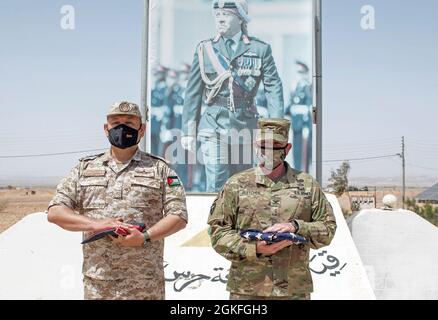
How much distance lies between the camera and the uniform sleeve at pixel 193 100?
7531 mm

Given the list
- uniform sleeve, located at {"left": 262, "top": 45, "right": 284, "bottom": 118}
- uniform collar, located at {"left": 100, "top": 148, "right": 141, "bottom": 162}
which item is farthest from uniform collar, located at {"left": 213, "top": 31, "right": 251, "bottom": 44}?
uniform collar, located at {"left": 100, "top": 148, "right": 141, "bottom": 162}

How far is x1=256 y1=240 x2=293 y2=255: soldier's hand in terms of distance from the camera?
3.00 meters

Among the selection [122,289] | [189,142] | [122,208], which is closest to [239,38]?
[189,142]

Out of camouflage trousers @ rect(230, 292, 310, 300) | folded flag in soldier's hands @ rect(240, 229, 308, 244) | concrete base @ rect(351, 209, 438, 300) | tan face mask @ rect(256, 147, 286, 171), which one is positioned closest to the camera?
folded flag in soldier's hands @ rect(240, 229, 308, 244)

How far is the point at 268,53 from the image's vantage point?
7.52 meters

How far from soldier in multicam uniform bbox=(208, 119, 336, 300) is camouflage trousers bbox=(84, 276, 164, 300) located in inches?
17.3

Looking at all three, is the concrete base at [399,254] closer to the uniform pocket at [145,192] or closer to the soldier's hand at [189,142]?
the soldier's hand at [189,142]

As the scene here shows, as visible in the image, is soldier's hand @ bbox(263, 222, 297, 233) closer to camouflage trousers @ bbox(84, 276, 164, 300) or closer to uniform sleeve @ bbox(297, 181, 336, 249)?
uniform sleeve @ bbox(297, 181, 336, 249)

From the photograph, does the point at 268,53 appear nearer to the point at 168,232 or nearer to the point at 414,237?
the point at 414,237

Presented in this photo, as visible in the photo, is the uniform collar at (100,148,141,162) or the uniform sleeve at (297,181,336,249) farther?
the uniform collar at (100,148,141,162)

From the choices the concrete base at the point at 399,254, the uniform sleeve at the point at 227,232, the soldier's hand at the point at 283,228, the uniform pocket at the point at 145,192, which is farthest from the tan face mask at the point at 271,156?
the concrete base at the point at 399,254

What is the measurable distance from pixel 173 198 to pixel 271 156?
58 centimetres

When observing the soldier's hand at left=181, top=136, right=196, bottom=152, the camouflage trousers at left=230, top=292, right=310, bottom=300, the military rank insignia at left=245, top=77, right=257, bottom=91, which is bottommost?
the camouflage trousers at left=230, top=292, right=310, bottom=300
